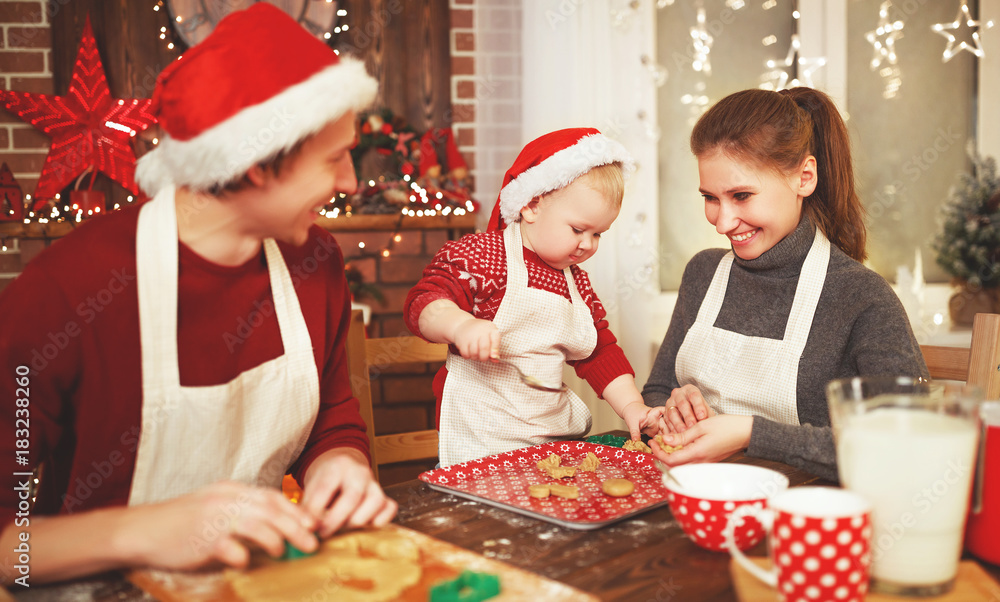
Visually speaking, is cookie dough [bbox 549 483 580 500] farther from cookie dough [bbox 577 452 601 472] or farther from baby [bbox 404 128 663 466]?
baby [bbox 404 128 663 466]

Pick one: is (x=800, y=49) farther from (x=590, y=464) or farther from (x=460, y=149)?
(x=590, y=464)

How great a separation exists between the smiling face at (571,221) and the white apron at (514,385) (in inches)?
2.7

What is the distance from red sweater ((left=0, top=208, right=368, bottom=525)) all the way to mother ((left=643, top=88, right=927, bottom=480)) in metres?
0.71

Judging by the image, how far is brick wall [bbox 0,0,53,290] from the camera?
259cm

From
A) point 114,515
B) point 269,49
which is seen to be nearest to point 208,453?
point 114,515

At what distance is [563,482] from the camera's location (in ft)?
3.30

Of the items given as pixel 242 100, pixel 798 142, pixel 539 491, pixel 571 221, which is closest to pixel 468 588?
pixel 539 491

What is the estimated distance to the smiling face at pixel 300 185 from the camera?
3.06ft

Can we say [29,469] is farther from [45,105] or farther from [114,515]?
[45,105]

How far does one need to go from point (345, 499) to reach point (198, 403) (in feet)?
0.81

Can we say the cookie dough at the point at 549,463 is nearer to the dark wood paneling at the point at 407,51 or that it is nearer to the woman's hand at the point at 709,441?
the woman's hand at the point at 709,441

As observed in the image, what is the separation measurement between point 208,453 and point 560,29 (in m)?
2.22

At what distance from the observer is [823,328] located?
1362 mm

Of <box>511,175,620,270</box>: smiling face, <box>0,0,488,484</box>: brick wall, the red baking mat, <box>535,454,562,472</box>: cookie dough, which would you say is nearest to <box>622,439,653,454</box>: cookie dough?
the red baking mat
